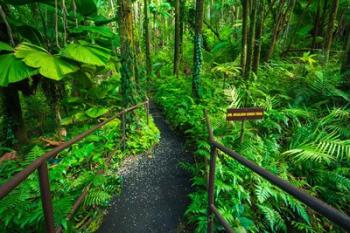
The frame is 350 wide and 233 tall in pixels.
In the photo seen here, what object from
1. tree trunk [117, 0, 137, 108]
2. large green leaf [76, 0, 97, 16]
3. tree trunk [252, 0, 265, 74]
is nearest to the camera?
tree trunk [117, 0, 137, 108]

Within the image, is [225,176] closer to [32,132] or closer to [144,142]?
[144,142]

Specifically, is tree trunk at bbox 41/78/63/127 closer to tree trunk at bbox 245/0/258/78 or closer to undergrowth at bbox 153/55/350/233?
undergrowth at bbox 153/55/350/233

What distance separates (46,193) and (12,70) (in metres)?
2.83

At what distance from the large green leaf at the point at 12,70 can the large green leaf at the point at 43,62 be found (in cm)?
13

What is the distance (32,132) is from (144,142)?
3.58 metres

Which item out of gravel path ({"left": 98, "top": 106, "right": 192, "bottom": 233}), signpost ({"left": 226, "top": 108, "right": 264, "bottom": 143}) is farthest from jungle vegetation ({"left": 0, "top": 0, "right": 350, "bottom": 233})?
signpost ({"left": 226, "top": 108, "right": 264, "bottom": 143})

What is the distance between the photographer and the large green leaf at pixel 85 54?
3.79 meters

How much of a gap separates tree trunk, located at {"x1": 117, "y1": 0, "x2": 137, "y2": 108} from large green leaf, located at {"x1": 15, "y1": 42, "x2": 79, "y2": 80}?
127 centimetres

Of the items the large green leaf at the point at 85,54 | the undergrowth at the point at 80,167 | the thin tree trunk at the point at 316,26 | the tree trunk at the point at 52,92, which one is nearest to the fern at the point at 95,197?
the undergrowth at the point at 80,167

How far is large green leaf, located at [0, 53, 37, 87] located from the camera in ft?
11.1

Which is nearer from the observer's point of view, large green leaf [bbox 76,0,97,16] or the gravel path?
the gravel path

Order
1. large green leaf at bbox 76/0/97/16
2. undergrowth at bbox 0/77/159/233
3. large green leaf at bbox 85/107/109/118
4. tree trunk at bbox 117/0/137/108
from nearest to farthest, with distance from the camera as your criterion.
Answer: undergrowth at bbox 0/77/159/233 < tree trunk at bbox 117/0/137/108 < large green leaf at bbox 85/107/109/118 < large green leaf at bbox 76/0/97/16

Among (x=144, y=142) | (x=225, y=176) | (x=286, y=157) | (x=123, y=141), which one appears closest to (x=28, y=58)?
(x=123, y=141)

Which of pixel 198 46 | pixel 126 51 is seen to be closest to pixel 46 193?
pixel 126 51
